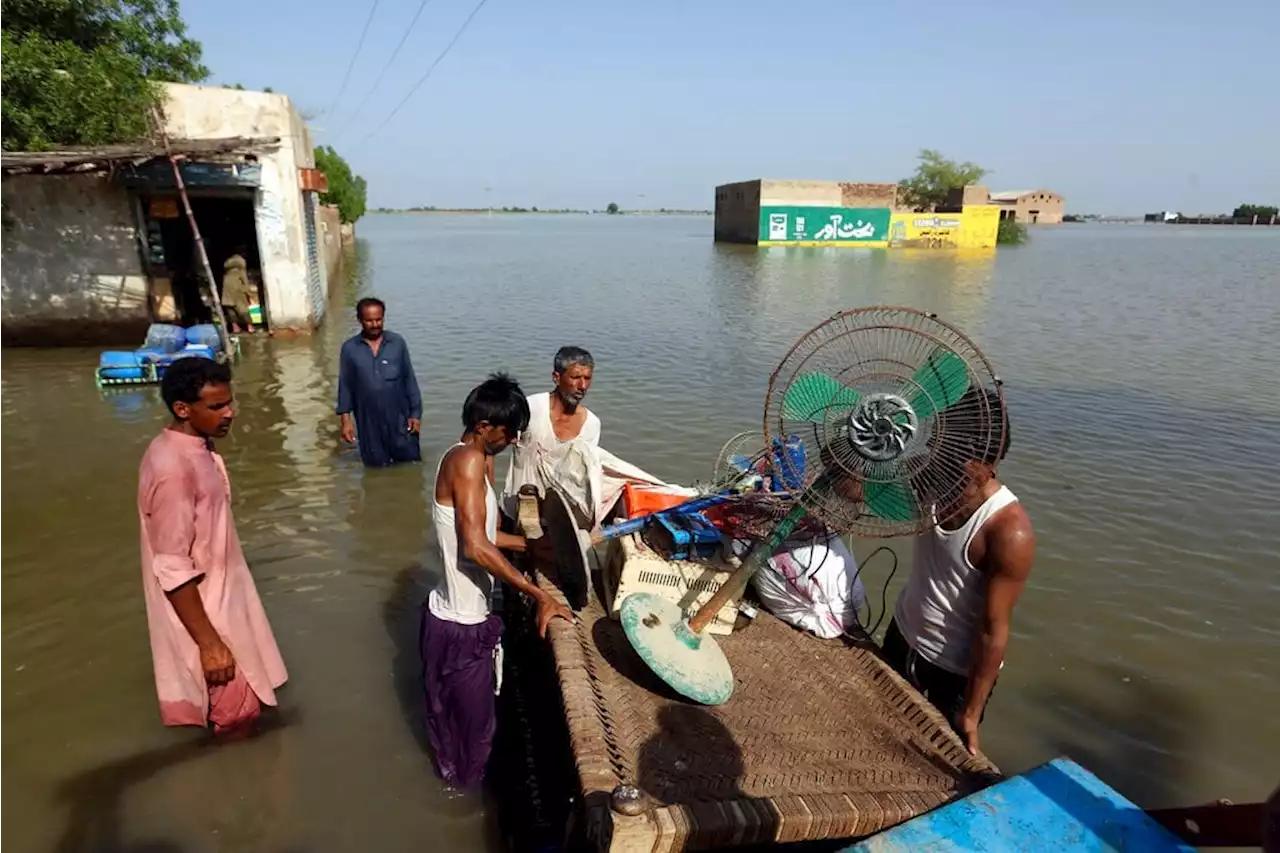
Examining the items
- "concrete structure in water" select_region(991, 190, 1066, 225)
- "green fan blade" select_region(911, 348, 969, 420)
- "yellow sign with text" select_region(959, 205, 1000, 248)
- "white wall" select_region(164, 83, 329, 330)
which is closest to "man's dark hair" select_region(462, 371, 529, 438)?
"green fan blade" select_region(911, 348, 969, 420)

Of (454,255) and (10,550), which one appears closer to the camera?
(10,550)

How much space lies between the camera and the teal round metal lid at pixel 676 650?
2.68m

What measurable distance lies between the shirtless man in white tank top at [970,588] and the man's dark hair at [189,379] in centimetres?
247

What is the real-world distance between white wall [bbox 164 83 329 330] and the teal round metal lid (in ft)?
34.4

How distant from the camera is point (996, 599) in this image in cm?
240

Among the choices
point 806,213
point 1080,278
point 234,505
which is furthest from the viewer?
point 806,213

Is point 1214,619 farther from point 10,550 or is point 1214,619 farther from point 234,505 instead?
point 10,550

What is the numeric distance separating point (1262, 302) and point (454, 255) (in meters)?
32.5

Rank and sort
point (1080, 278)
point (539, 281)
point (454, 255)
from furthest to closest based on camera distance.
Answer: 1. point (454, 255)
2. point (1080, 278)
3. point (539, 281)

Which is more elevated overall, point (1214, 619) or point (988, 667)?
point (988, 667)

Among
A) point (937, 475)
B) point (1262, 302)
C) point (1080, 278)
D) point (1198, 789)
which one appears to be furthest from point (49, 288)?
point (1080, 278)

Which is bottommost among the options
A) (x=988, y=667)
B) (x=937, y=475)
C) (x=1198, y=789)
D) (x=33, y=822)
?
(x=1198, y=789)

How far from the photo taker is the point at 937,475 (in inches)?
98.6

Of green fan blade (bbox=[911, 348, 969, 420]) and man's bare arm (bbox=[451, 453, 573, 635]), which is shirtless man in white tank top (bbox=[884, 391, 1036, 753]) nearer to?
green fan blade (bbox=[911, 348, 969, 420])
